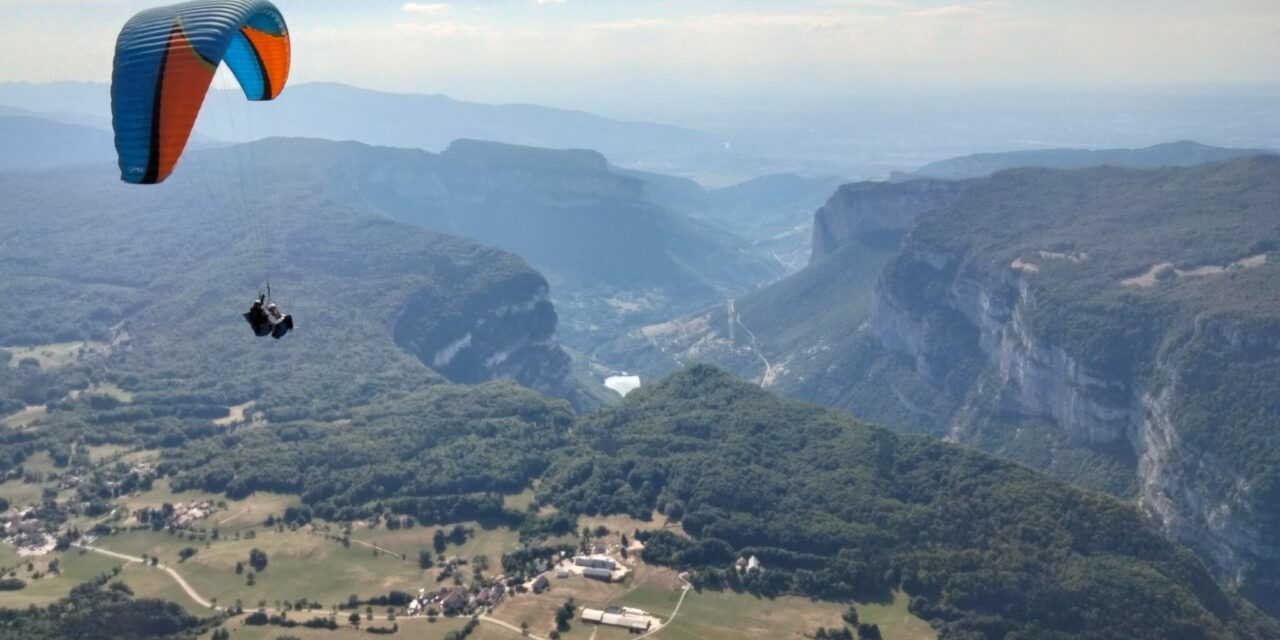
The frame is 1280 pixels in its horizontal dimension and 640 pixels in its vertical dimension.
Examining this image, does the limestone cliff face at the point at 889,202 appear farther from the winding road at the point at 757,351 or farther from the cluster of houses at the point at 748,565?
the cluster of houses at the point at 748,565

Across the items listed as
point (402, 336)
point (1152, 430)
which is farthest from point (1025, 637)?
point (402, 336)

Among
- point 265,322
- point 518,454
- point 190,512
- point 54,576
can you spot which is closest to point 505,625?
point 518,454

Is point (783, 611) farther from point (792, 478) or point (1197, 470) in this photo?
point (1197, 470)

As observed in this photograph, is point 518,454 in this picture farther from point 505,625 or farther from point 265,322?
point 265,322

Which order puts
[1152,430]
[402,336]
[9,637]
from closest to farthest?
[9,637], [1152,430], [402,336]

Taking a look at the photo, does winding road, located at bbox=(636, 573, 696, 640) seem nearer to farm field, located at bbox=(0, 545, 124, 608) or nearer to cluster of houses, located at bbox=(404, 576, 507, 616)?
cluster of houses, located at bbox=(404, 576, 507, 616)

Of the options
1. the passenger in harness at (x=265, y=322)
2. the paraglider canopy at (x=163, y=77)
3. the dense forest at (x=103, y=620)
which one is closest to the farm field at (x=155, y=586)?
the dense forest at (x=103, y=620)

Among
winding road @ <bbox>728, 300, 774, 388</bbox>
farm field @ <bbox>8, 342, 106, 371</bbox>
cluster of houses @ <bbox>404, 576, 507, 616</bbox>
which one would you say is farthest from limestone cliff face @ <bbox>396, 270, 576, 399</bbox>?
cluster of houses @ <bbox>404, 576, 507, 616</bbox>
